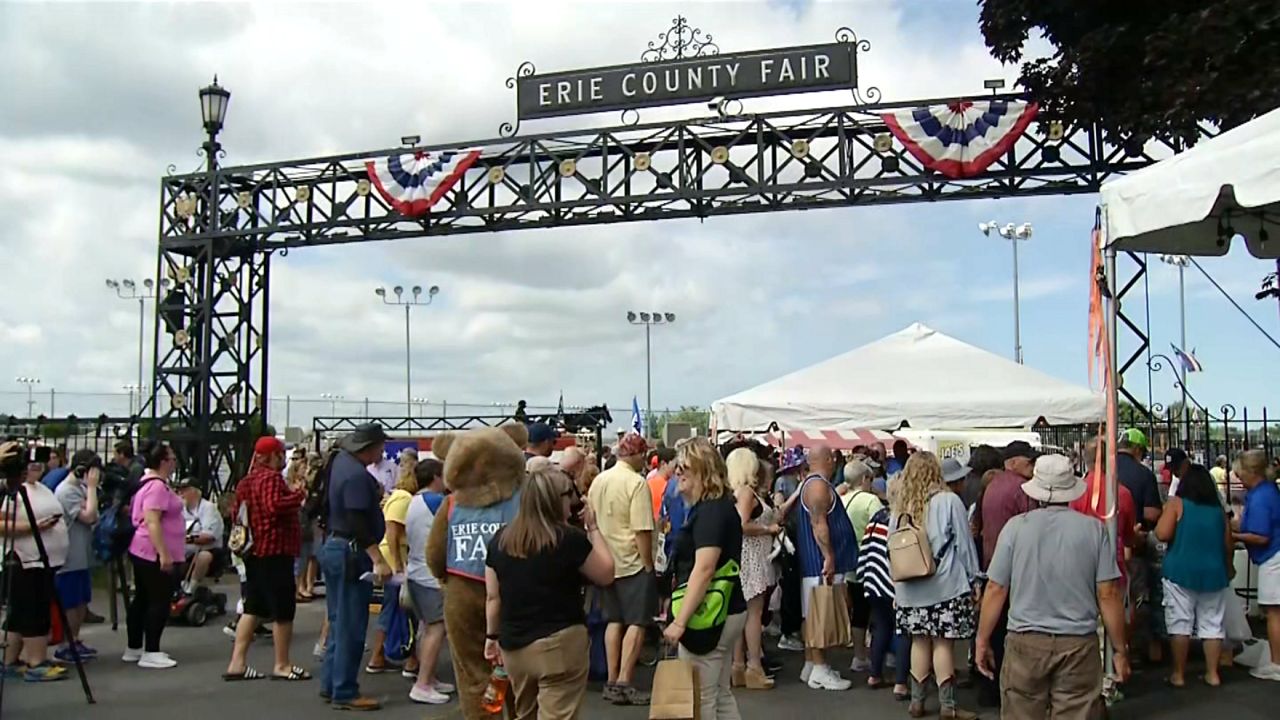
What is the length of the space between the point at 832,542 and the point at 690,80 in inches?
362

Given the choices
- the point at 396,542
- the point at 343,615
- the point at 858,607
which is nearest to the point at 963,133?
the point at 858,607

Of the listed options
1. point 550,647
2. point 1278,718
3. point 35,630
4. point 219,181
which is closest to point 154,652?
point 35,630

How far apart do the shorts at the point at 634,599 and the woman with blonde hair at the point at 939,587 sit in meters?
1.69

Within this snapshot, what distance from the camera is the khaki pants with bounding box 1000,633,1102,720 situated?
5.22m

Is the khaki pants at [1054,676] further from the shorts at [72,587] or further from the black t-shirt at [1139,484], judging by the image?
the shorts at [72,587]

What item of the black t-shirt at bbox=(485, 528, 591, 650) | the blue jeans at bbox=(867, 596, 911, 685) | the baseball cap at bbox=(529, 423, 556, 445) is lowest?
the blue jeans at bbox=(867, 596, 911, 685)

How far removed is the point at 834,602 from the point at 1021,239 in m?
30.1

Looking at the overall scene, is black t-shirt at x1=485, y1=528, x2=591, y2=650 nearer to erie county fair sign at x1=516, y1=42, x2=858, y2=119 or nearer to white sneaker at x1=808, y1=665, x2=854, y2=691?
white sneaker at x1=808, y1=665, x2=854, y2=691

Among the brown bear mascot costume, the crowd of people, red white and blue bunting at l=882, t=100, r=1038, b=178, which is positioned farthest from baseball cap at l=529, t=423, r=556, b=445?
red white and blue bunting at l=882, t=100, r=1038, b=178

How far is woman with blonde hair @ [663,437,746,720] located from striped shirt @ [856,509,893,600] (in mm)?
2550

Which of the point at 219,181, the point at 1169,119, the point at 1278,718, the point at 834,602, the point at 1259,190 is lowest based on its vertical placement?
the point at 1278,718

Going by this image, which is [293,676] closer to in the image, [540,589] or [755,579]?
[755,579]

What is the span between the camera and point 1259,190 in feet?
18.6

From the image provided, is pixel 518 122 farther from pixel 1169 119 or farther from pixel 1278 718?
pixel 1278 718
